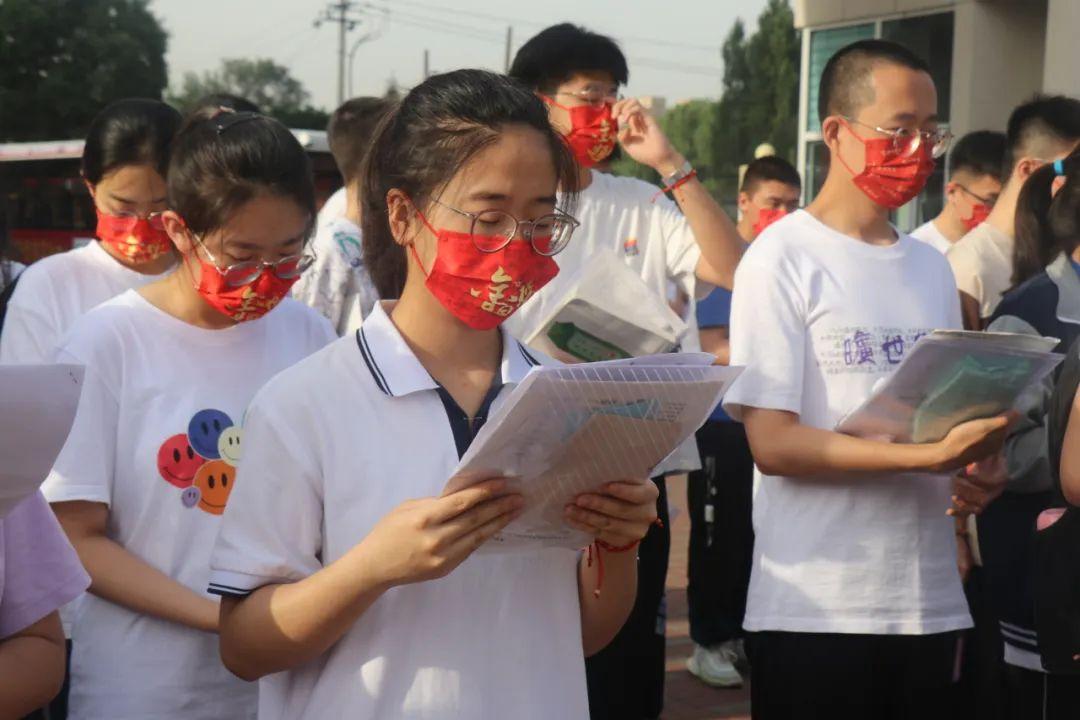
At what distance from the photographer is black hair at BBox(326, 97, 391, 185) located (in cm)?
501

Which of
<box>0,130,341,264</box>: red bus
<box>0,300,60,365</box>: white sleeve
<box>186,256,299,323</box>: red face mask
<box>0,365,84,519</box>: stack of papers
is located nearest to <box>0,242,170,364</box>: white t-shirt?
<box>0,300,60,365</box>: white sleeve

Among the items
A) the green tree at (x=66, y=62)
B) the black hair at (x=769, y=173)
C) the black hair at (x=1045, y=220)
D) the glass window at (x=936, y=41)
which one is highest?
the green tree at (x=66, y=62)

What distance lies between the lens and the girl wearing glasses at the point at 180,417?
2547 mm

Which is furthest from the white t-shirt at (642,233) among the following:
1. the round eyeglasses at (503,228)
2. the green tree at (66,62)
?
the green tree at (66,62)

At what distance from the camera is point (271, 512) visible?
6.20ft

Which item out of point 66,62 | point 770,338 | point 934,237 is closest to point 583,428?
A: point 770,338

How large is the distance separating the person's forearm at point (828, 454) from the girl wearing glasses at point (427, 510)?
107 cm

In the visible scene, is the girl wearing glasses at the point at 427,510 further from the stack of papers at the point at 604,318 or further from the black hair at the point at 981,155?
the black hair at the point at 981,155

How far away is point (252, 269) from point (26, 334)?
1.10m

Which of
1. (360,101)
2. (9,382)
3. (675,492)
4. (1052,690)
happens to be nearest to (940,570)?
(1052,690)

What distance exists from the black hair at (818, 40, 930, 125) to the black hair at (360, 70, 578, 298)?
147cm

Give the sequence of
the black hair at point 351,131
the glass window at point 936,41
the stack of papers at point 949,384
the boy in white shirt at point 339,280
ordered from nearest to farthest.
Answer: the stack of papers at point 949,384 < the boy in white shirt at point 339,280 < the black hair at point 351,131 < the glass window at point 936,41

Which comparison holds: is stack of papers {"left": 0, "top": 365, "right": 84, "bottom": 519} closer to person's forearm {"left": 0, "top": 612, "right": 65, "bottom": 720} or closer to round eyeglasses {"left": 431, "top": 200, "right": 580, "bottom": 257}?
person's forearm {"left": 0, "top": 612, "right": 65, "bottom": 720}

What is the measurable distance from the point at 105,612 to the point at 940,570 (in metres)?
1.85
